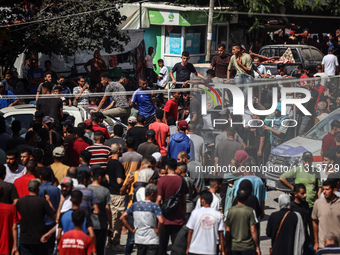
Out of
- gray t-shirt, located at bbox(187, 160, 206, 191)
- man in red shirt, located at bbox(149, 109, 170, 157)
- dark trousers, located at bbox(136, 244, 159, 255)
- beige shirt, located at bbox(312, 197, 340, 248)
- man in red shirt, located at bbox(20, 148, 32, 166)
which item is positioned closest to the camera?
dark trousers, located at bbox(136, 244, 159, 255)

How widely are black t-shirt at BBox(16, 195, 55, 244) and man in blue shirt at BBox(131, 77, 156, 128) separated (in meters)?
6.72

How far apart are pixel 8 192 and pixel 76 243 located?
1662mm

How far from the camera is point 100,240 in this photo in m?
9.58

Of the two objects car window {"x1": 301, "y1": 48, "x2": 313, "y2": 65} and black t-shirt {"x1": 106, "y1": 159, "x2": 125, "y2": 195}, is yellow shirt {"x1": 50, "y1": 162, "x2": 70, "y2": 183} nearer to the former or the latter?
black t-shirt {"x1": 106, "y1": 159, "x2": 125, "y2": 195}

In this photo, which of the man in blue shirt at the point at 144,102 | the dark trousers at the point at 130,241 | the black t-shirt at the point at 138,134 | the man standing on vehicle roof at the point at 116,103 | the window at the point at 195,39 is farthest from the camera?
the window at the point at 195,39

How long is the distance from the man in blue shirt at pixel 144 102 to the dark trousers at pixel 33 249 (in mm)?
6654

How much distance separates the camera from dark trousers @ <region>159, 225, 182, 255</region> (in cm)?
971

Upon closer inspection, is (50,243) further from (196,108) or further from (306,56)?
Result: (306,56)

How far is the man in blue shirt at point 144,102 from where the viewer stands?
15.5m

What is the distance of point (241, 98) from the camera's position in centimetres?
1395

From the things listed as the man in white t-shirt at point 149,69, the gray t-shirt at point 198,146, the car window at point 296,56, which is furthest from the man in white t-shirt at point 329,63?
the gray t-shirt at point 198,146

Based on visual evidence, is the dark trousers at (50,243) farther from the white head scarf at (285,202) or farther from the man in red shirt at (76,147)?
the white head scarf at (285,202)

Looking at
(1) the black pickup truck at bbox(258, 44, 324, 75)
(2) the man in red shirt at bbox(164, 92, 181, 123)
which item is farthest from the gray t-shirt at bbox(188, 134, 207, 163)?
(1) the black pickup truck at bbox(258, 44, 324, 75)

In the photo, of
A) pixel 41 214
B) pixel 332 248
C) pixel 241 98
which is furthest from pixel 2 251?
pixel 241 98
